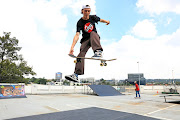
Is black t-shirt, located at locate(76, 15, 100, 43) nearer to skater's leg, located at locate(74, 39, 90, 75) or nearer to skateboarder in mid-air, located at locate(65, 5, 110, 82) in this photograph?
skateboarder in mid-air, located at locate(65, 5, 110, 82)

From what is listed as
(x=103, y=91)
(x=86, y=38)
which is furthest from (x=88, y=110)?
(x=103, y=91)

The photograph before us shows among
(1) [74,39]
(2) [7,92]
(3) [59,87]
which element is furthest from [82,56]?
(3) [59,87]

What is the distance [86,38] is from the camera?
Result: 4.23 meters

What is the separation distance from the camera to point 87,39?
421cm

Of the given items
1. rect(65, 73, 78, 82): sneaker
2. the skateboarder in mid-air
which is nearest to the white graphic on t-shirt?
the skateboarder in mid-air

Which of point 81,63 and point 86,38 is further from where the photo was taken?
point 86,38

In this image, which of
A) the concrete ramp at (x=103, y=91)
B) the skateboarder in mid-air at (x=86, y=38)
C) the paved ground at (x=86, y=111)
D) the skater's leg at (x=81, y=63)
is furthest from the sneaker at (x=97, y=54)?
the concrete ramp at (x=103, y=91)

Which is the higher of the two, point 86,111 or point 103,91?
point 86,111

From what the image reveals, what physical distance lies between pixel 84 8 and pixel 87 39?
2.91ft

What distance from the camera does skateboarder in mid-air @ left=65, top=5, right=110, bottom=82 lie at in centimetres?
389

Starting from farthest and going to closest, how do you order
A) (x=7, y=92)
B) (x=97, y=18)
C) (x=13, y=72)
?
(x=13, y=72)
(x=7, y=92)
(x=97, y=18)

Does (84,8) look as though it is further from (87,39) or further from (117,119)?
(117,119)

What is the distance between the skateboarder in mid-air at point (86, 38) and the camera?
12.8 feet

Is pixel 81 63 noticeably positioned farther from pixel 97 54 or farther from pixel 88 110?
pixel 88 110
